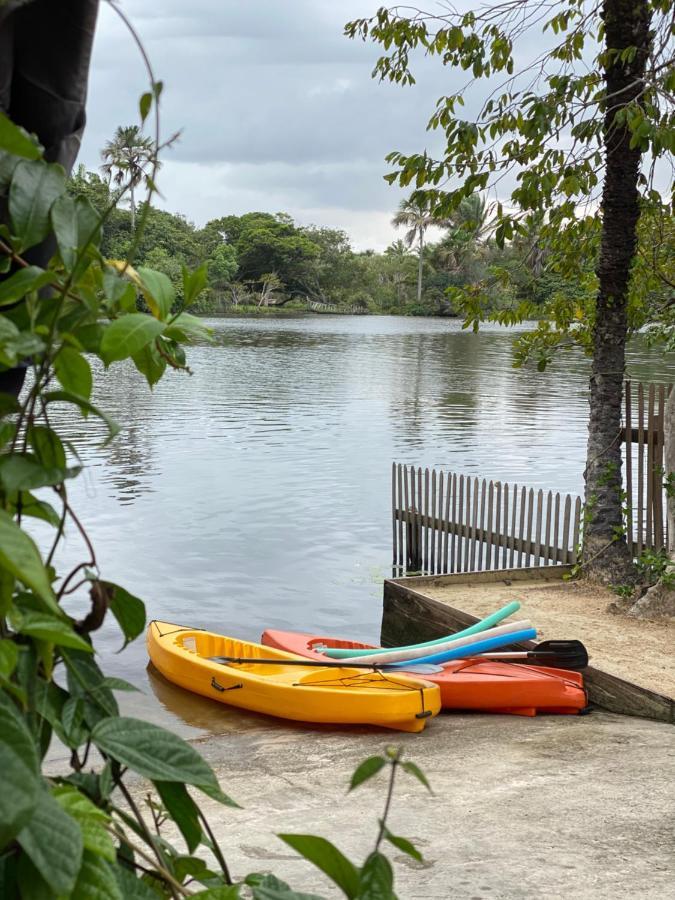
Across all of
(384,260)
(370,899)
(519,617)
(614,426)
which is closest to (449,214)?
(614,426)

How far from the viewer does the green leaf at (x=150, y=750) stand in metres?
0.88

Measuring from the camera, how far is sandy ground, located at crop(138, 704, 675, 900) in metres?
4.51

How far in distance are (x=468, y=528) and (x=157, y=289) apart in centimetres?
1395

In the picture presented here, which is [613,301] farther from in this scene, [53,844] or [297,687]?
[53,844]

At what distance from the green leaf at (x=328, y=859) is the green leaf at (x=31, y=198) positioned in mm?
524

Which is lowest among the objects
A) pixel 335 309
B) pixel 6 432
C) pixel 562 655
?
pixel 562 655

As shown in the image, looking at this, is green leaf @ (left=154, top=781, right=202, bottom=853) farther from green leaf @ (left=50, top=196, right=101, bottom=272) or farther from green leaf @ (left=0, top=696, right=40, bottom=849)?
green leaf @ (left=50, top=196, right=101, bottom=272)

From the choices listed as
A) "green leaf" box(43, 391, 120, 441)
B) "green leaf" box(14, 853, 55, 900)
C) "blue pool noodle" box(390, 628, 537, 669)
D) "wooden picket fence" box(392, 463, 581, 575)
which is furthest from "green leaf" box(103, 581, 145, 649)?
"wooden picket fence" box(392, 463, 581, 575)

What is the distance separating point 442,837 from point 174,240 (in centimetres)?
11780

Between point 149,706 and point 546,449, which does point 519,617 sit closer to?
point 149,706

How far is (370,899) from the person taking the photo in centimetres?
82

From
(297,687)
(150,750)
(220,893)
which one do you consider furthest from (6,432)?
(297,687)

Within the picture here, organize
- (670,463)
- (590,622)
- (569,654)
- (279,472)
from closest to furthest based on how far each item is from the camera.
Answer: (569,654) < (590,622) < (670,463) < (279,472)

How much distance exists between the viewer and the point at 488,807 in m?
5.92
